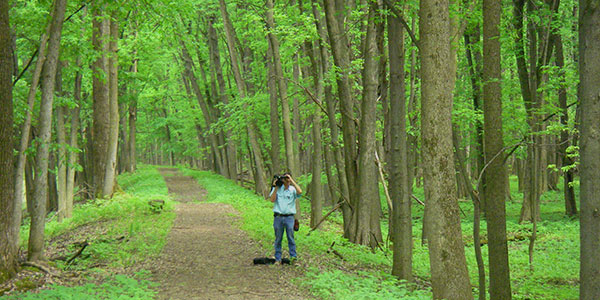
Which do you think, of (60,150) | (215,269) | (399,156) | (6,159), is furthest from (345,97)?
(60,150)

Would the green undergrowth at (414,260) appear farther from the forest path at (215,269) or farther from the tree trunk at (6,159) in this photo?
the tree trunk at (6,159)

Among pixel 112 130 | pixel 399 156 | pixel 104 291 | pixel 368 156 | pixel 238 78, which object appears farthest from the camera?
pixel 238 78

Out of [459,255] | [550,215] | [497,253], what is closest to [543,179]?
[550,215]

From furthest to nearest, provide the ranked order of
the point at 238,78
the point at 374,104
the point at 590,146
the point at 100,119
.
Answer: the point at 238,78, the point at 100,119, the point at 374,104, the point at 590,146

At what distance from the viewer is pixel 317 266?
9359 millimetres

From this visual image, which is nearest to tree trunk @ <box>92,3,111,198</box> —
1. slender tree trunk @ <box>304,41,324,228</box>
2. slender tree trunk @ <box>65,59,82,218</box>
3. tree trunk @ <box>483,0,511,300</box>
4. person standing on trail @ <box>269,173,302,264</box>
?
slender tree trunk @ <box>65,59,82,218</box>

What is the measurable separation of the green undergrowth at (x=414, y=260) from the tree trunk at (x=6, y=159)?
15.6ft

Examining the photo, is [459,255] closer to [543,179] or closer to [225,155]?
[543,179]

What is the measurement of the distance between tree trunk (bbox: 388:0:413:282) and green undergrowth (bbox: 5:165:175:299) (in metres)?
4.35

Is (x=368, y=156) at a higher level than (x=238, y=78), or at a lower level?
lower

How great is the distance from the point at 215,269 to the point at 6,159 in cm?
392

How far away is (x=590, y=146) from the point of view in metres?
6.04

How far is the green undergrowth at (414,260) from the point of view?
7935 mm

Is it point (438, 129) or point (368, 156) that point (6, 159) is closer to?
point (438, 129)
